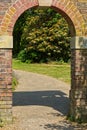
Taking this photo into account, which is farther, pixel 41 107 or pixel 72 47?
pixel 41 107

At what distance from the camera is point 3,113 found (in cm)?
1064

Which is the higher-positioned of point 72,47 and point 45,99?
point 72,47

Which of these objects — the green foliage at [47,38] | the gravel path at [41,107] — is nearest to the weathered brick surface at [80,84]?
the gravel path at [41,107]

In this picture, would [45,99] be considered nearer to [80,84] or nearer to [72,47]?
[80,84]

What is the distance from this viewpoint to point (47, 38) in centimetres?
3319

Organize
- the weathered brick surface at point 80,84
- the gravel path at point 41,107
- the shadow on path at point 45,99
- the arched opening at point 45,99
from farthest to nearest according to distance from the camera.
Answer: the shadow on path at point 45,99
the arched opening at point 45,99
the weathered brick surface at point 80,84
the gravel path at point 41,107

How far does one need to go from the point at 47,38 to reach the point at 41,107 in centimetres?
2054

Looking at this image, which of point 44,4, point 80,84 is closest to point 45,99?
point 80,84

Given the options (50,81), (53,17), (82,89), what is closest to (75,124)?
(82,89)

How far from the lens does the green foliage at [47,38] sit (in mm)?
33312

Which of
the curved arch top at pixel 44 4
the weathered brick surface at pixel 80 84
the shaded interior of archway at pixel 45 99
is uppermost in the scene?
the curved arch top at pixel 44 4

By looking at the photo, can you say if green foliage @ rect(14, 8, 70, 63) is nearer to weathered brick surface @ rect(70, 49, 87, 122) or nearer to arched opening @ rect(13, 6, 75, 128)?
arched opening @ rect(13, 6, 75, 128)

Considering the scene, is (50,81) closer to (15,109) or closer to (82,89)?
(15,109)

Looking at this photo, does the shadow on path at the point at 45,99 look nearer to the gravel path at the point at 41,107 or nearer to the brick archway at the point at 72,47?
the gravel path at the point at 41,107
